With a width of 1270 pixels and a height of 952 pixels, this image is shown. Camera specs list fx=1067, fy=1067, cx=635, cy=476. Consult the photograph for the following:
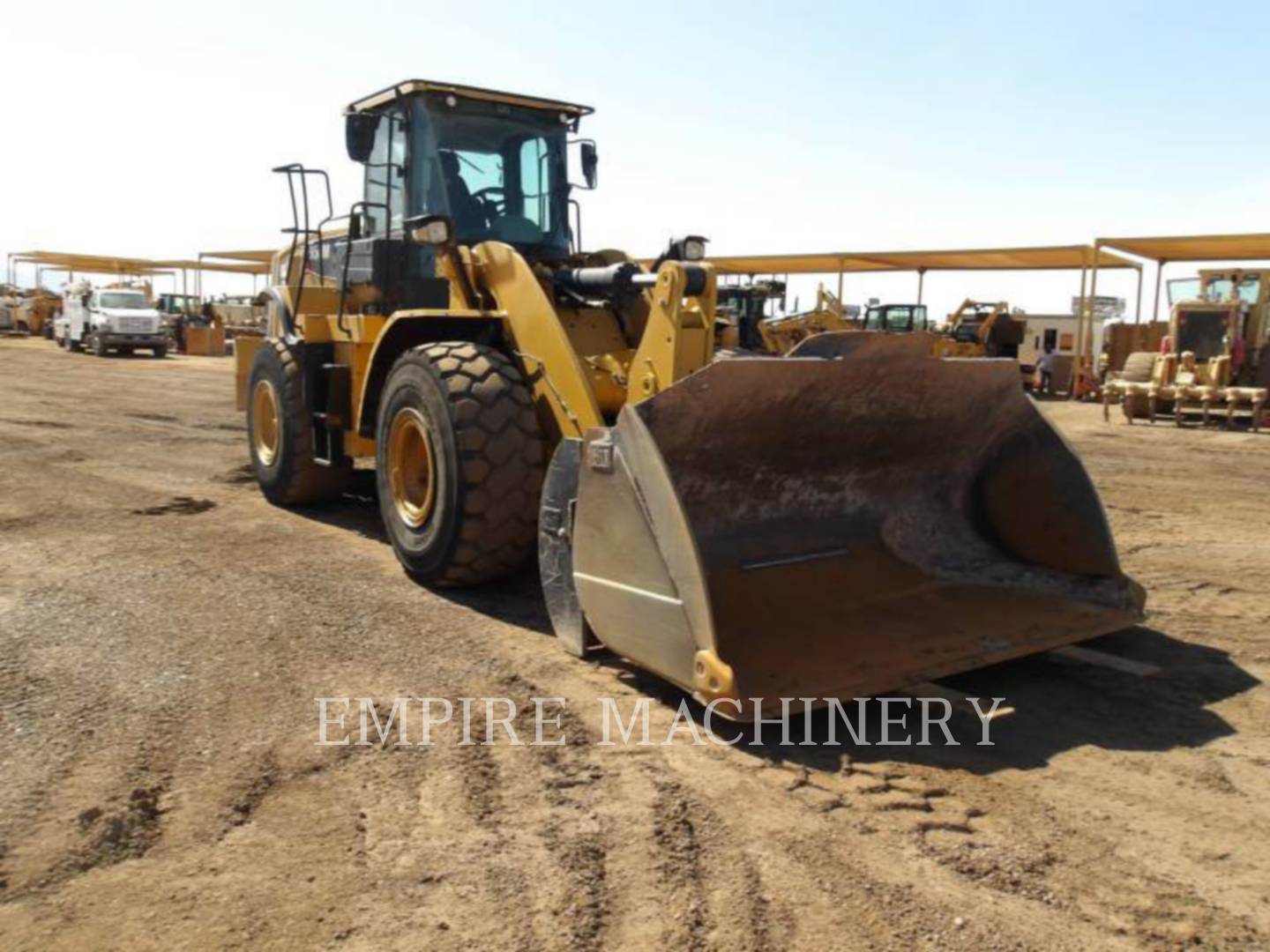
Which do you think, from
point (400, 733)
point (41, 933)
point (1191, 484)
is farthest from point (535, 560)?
point (1191, 484)

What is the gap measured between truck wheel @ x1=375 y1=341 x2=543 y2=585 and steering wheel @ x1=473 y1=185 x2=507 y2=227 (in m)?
1.27

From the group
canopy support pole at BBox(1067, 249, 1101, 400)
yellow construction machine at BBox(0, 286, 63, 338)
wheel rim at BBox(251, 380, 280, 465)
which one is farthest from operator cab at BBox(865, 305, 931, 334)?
yellow construction machine at BBox(0, 286, 63, 338)

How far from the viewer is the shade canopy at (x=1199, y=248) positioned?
65.3 feet

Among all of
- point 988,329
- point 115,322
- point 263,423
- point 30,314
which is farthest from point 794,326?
point 30,314

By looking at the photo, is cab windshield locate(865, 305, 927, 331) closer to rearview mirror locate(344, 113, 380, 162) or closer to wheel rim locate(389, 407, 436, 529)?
rearview mirror locate(344, 113, 380, 162)

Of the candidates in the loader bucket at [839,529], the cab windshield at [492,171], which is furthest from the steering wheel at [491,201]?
the loader bucket at [839,529]

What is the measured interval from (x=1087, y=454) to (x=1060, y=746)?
33.4 ft

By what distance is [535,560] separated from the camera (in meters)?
5.91

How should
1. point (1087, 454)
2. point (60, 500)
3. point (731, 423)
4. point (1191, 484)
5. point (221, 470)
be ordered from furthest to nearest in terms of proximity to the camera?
point (1087, 454) < point (1191, 484) < point (221, 470) < point (60, 500) < point (731, 423)

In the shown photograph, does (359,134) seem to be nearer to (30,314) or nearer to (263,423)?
(263,423)

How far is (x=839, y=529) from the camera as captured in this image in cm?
514

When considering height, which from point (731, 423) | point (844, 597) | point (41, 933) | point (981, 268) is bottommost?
point (41, 933)

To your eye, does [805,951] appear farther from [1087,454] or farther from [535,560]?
[1087,454]

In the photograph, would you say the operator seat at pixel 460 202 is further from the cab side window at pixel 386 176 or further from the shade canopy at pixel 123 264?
the shade canopy at pixel 123 264
